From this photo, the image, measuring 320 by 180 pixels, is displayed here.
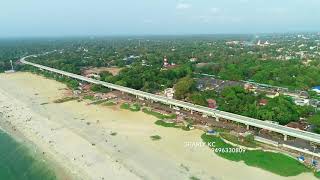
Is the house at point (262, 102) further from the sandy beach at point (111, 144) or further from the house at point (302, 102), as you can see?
the sandy beach at point (111, 144)

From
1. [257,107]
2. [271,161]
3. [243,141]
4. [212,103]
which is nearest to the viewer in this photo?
[271,161]

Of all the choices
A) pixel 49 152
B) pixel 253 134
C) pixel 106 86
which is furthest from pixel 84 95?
pixel 253 134

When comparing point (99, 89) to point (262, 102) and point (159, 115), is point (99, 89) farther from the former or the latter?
point (262, 102)

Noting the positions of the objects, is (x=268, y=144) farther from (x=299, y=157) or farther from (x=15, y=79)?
(x=15, y=79)

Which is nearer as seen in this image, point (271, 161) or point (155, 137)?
point (271, 161)

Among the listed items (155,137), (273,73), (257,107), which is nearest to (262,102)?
(257,107)
